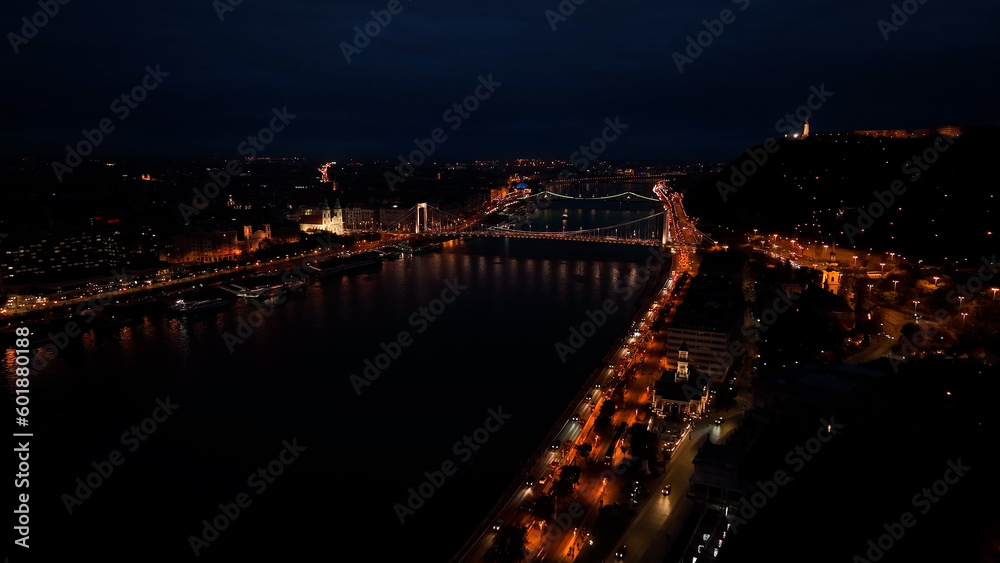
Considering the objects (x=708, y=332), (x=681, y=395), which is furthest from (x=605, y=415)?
(x=708, y=332)

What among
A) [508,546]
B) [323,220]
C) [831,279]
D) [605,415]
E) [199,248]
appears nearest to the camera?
[508,546]

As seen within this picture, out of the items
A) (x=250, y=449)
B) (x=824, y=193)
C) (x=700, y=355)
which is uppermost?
(x=824, y=193)

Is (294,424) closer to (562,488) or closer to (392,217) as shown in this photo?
(562,488)

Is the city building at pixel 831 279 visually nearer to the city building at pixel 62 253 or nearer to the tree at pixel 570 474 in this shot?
the tree at pixel 570 474

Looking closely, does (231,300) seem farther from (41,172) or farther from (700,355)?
(41,172)

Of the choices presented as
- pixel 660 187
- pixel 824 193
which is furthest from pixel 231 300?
pixel 660 187

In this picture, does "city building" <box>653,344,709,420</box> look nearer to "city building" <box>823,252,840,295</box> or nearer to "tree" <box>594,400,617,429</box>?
"tree" <box>594,400,617,429</box>
